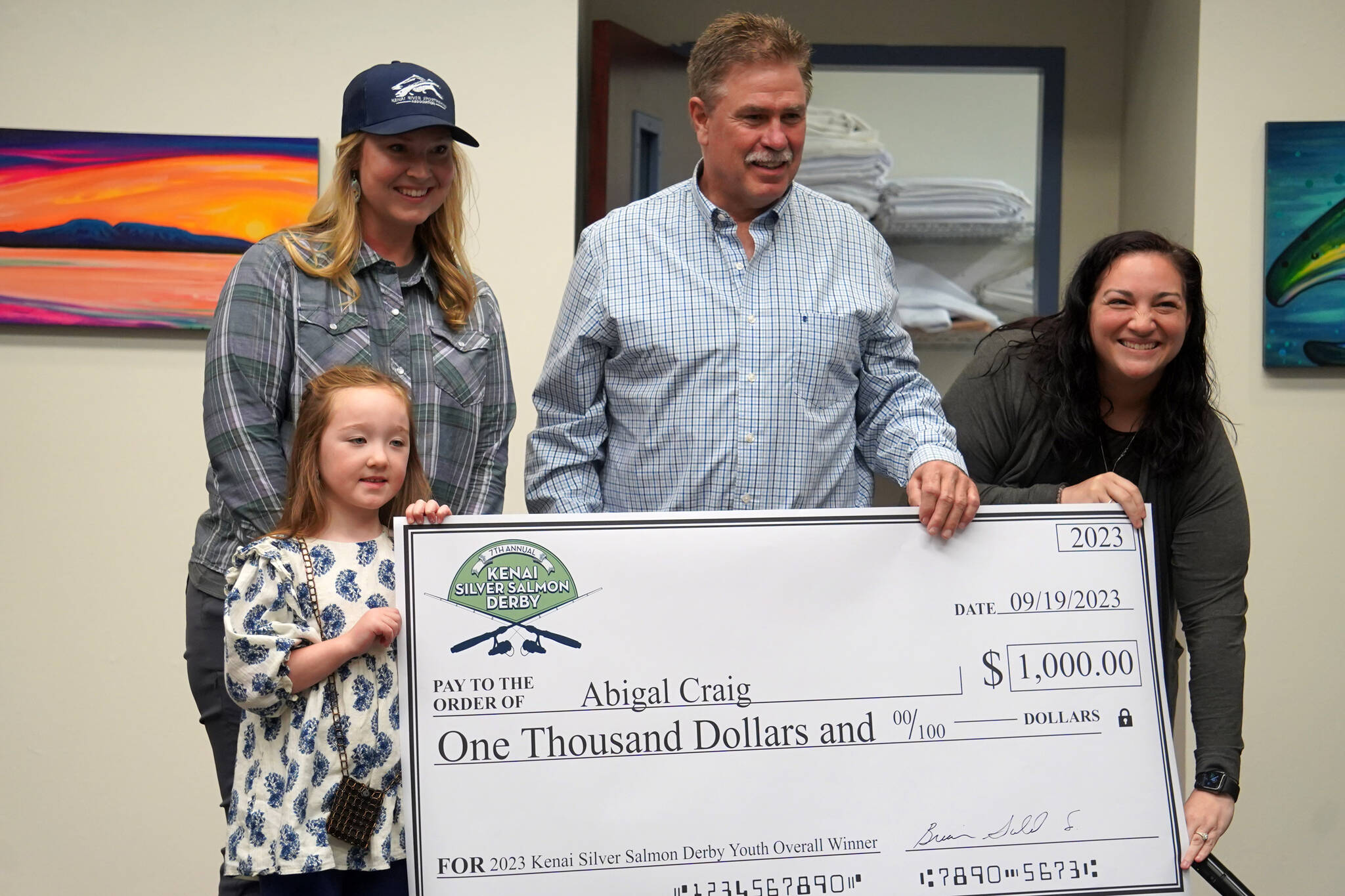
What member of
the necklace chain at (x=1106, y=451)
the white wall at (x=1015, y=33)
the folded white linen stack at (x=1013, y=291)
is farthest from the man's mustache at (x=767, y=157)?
the white wall at (x=1015, y=33)

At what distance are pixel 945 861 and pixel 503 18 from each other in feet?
7.19

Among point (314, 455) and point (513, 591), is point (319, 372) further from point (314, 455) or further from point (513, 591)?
point (513, 591)

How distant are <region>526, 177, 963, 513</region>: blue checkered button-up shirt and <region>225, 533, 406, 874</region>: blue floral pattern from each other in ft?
1.40

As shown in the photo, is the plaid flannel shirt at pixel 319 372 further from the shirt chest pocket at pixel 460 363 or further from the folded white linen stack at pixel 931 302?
the folded white linen stack at pixel 931 302

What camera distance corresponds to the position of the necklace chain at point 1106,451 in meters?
1.87

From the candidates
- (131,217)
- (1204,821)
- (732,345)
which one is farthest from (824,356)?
(131,217)

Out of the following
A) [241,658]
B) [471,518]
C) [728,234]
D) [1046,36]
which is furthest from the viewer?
[1046,36]

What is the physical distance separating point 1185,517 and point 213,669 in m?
1.53

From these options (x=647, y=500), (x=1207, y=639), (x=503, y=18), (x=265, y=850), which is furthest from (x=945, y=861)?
(x=503, y=18)

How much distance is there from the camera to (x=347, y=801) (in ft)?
5.00

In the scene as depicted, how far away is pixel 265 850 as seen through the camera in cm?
150

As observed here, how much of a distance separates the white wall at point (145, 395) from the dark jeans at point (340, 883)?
147 cm

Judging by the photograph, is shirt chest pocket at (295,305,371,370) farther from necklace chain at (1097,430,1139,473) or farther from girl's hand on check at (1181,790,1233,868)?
girl's hand on check at (1181,790,1233,868)

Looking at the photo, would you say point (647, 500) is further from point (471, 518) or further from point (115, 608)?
point (115, 608)
